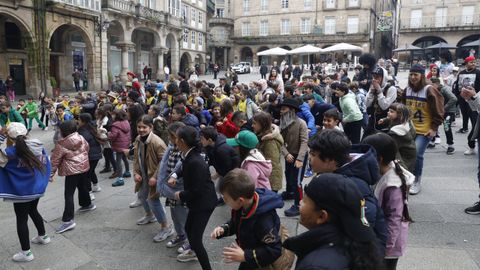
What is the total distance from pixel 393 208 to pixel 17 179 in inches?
160

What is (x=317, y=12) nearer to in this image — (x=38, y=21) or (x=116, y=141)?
(x=38, y=21)

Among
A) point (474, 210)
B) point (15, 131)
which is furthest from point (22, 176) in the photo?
point (474, 210)

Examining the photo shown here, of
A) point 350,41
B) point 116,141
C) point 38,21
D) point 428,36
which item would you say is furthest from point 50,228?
point 428,36

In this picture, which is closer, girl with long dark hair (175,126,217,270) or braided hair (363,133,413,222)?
braided hair (363,133,413,222)

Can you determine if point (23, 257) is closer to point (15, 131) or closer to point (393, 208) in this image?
point (15, 131)

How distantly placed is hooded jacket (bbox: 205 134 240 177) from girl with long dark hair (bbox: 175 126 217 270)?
616mm

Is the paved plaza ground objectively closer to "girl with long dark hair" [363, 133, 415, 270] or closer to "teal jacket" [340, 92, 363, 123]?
"girl with long dark hair" [363, 133, 415, 270]

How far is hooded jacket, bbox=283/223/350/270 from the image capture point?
66.9 inches

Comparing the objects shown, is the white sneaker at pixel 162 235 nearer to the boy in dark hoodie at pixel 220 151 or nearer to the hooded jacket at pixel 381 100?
the boy in dark hoodie at pixel 220 151

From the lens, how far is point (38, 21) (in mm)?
21984

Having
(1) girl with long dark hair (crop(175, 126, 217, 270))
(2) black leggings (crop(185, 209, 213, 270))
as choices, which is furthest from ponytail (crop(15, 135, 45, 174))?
(2) black leggings (crop(185, 209, 213, 270))

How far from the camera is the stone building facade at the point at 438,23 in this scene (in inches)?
1763

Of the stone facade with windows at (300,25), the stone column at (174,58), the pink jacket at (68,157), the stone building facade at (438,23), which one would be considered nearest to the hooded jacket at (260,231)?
the pink jacket at (68,157)

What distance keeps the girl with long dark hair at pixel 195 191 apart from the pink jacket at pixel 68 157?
2.33 m
